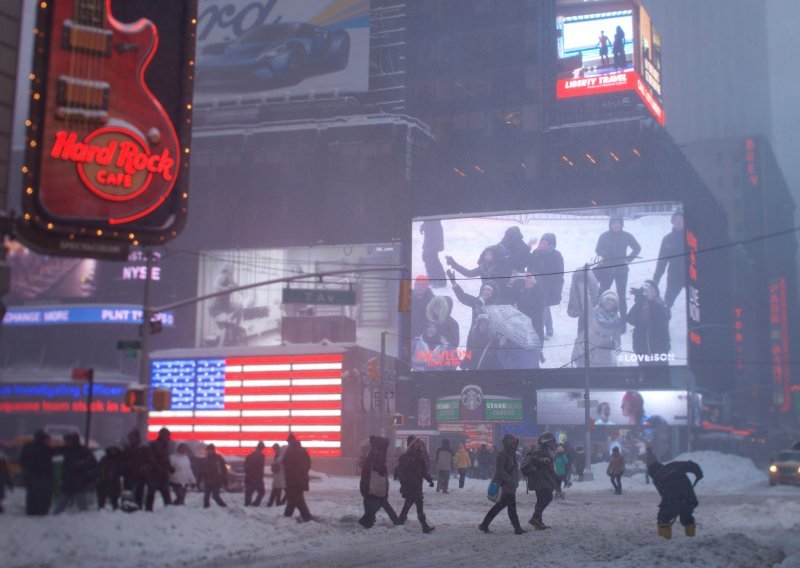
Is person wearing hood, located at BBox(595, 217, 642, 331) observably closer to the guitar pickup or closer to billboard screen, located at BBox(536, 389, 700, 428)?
billboard screen, located at BBox(536, 389, 700, 428)

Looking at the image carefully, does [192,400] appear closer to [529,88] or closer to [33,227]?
[33,227]

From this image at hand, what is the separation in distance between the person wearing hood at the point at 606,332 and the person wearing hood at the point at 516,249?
7.67 metres

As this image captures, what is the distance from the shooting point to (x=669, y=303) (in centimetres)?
7731

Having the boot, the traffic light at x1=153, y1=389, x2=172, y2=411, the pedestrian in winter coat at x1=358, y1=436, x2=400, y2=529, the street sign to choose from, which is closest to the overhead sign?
the pedestrian in winter coat at x1=358, y1=436, x2=400, y2=529

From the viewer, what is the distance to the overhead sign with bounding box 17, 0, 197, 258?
46.6ft

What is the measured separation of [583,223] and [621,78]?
16.7m

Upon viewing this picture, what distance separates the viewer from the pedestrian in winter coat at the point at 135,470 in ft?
58.0

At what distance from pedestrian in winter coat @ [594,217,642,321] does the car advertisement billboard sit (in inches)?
1128

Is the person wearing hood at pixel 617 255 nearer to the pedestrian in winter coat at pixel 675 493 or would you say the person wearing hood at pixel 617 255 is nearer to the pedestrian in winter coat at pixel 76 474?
the pedestrian in winter coat at pixel 675 493

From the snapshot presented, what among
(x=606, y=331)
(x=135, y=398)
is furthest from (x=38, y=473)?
(x=606, y=331)

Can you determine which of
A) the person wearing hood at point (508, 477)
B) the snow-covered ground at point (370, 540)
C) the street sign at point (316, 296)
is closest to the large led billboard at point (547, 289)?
the street sign at point (316, 296)

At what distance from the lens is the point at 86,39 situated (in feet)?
48.8

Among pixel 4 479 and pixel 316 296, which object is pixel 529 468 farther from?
pixel 316 296

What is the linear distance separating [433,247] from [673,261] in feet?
68.5
